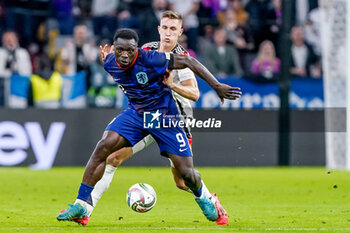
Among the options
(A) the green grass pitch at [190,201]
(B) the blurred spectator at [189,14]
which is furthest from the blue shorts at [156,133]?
(B) the blurred spectator at [189,14]

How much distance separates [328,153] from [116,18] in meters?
5.85

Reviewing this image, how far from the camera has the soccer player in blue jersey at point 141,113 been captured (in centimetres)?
775

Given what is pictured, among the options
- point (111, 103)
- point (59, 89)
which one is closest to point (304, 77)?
point (111, 103)

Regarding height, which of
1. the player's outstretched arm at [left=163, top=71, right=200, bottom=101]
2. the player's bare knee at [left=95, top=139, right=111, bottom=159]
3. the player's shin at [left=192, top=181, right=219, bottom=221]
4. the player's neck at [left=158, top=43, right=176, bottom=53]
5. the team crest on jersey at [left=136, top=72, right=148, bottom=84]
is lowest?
the player's shin at [left=192, top=181, right=219, bottom=221]

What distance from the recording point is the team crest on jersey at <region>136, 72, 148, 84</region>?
25.9 feet

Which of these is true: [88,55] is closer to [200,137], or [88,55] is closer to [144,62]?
[200,137]

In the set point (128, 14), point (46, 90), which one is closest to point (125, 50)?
point (46, 90)

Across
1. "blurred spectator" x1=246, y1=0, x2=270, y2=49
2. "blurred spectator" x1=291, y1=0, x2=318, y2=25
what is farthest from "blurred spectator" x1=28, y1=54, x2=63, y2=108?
"blurred spectator" x1=291, y1=0, x2=318, y2=25

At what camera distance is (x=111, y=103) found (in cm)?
1617

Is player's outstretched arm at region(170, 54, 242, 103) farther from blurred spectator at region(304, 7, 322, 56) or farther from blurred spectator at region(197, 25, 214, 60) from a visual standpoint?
blurred spectator at region(304, 7, 322, 56)

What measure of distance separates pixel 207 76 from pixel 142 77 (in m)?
0.72

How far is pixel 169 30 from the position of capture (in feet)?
29.8

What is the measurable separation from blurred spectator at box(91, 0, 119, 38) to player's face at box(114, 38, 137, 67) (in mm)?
10585

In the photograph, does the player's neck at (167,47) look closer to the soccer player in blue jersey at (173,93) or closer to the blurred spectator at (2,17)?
the soccer player in blue jersey at (173,93)
